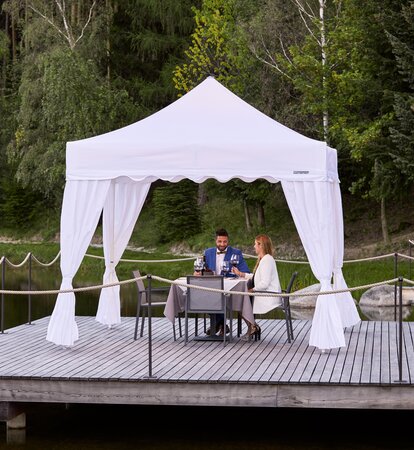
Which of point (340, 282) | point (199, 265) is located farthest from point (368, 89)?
point (199, 265)

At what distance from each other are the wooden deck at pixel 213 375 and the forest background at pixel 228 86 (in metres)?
12.8

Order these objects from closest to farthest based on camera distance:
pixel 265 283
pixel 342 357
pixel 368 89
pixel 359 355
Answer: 1. pixel 342 357
2. pixel 359 355
3. pixel 265 283
4. pixel 368 89

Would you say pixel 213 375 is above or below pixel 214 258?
below

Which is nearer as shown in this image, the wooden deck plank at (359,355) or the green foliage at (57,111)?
the wooden deck plank at (359,355)

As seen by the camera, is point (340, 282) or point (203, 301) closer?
point (203, 301)

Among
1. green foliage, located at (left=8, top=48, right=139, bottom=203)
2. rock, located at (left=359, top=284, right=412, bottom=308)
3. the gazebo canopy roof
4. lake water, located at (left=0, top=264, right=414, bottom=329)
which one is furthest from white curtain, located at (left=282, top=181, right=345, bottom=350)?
green foliage, located at (left=8, top=48, right=139, bottom=203)

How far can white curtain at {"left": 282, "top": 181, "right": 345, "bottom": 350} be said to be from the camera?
13016 mm

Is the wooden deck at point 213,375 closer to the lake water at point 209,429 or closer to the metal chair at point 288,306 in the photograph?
the metal chair at point 288,306

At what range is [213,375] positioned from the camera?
11.5 metres

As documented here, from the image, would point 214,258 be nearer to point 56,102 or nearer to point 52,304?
point 52,304

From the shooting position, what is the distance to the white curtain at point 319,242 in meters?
13.0

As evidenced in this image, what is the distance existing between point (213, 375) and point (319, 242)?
253 centimetres

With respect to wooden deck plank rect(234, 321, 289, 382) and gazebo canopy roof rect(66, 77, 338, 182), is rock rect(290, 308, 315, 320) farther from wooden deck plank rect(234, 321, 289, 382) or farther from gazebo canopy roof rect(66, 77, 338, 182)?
gazebo canopy roof rect(66, 77, 338, 182)

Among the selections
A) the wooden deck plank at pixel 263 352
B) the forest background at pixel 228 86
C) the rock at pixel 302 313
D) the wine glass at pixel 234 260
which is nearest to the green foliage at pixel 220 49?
the forest background at pixel 228 86
